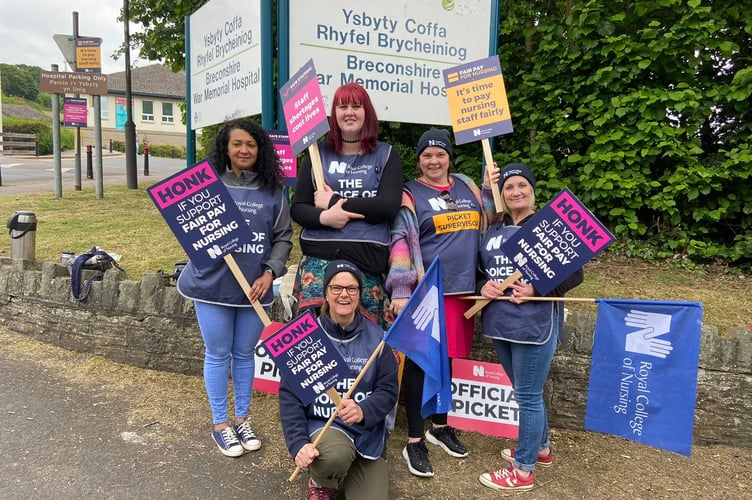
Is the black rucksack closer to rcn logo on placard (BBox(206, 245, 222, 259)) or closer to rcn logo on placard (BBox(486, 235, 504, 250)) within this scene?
rcn logo on placard (BBox(206, 245, 222, 259))

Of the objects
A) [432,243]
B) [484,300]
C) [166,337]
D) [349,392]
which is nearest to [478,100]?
[432,243]

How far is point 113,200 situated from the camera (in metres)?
11.0

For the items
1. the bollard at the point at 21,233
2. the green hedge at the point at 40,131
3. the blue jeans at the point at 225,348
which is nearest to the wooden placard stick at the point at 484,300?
the blue jeans at the point at 225,348

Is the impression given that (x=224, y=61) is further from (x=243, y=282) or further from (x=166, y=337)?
(x=243, y=282)

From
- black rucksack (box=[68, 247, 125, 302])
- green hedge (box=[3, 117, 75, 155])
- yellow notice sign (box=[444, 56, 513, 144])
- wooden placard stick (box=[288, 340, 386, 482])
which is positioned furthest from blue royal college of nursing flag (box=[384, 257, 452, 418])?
green hedge (box=[3, 117, 75, 155])

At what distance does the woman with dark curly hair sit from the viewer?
2.96 m

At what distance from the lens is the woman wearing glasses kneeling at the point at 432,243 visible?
2.87 metres

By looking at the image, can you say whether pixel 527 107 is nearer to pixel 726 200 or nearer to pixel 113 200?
pixel 726 200

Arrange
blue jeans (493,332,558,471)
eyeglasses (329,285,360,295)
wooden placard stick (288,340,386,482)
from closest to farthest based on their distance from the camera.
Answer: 1. wooden placard stick (288,340,386,482)
2. eyeglasses (329,285,360,295)
3. blue jeans (493,332,558,471)

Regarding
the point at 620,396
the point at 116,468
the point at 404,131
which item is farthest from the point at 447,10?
the point at 116,468

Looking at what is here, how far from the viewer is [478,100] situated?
3445 mm

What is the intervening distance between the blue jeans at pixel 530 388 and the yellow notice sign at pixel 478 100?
4.52 ft

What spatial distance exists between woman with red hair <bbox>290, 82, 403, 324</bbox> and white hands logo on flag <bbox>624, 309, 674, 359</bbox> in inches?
50.1

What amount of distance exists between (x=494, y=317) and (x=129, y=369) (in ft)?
9.41
